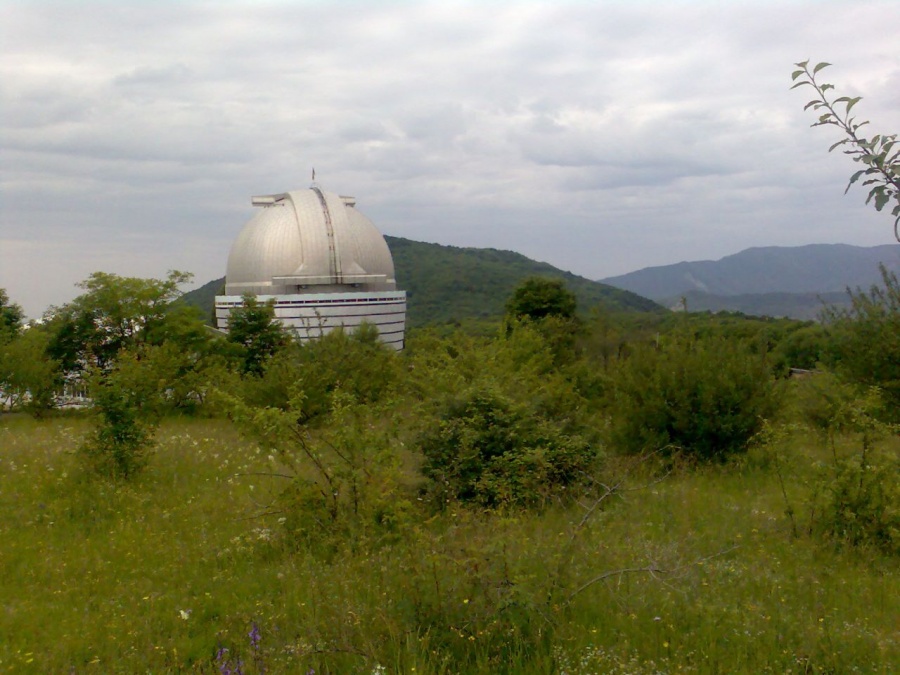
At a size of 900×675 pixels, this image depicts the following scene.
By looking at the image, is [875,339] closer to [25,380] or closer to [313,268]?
[25,380]

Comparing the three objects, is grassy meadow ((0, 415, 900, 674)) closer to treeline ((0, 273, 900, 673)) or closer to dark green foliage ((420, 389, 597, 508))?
treeline ((0, 273, 900, 673))

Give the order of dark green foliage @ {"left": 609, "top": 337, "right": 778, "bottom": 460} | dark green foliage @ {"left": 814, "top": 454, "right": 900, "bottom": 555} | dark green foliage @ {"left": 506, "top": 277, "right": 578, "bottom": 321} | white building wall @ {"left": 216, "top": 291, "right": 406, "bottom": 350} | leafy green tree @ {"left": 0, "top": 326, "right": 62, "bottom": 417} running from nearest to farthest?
dark green foliage @ {"left": 814, "top": 454, "right": 900, "bottom": 555} → dark green foliage @ {"left": 609, "top": 337, "right": 778, "bottom": 460} → leafy green tree @ {"left": 0, "top": 326, "right": 62, "bottom": 417} → dark green foliage @ {"left": 506, "top": 277, "right": 578, "bottom": 321} → white building wall @ {"left": 216, "top": 291, "right": 406, "bottom": 350}

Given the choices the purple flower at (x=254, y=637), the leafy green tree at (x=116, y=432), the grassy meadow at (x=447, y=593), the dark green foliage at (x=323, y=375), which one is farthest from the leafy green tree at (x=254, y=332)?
the purple flower at (x=254, y=637)

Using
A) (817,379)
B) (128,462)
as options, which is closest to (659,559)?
(128,462)

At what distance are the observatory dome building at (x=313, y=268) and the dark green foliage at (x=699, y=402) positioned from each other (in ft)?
97.6

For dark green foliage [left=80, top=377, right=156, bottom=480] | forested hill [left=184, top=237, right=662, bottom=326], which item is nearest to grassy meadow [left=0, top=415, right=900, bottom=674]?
dark green foliage [left=80, top=377, right=156, bottom=480]

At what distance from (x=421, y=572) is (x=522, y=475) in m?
3.00

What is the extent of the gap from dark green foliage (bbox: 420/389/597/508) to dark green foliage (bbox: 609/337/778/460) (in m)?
1.96

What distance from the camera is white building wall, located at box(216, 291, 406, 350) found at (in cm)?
3909

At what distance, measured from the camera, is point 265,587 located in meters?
5.23

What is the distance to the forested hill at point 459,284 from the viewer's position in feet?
282

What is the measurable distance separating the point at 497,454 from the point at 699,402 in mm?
3318

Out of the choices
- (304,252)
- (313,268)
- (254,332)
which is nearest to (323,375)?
(254,332)

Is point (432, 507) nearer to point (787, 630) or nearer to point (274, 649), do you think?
point (274, 649)
